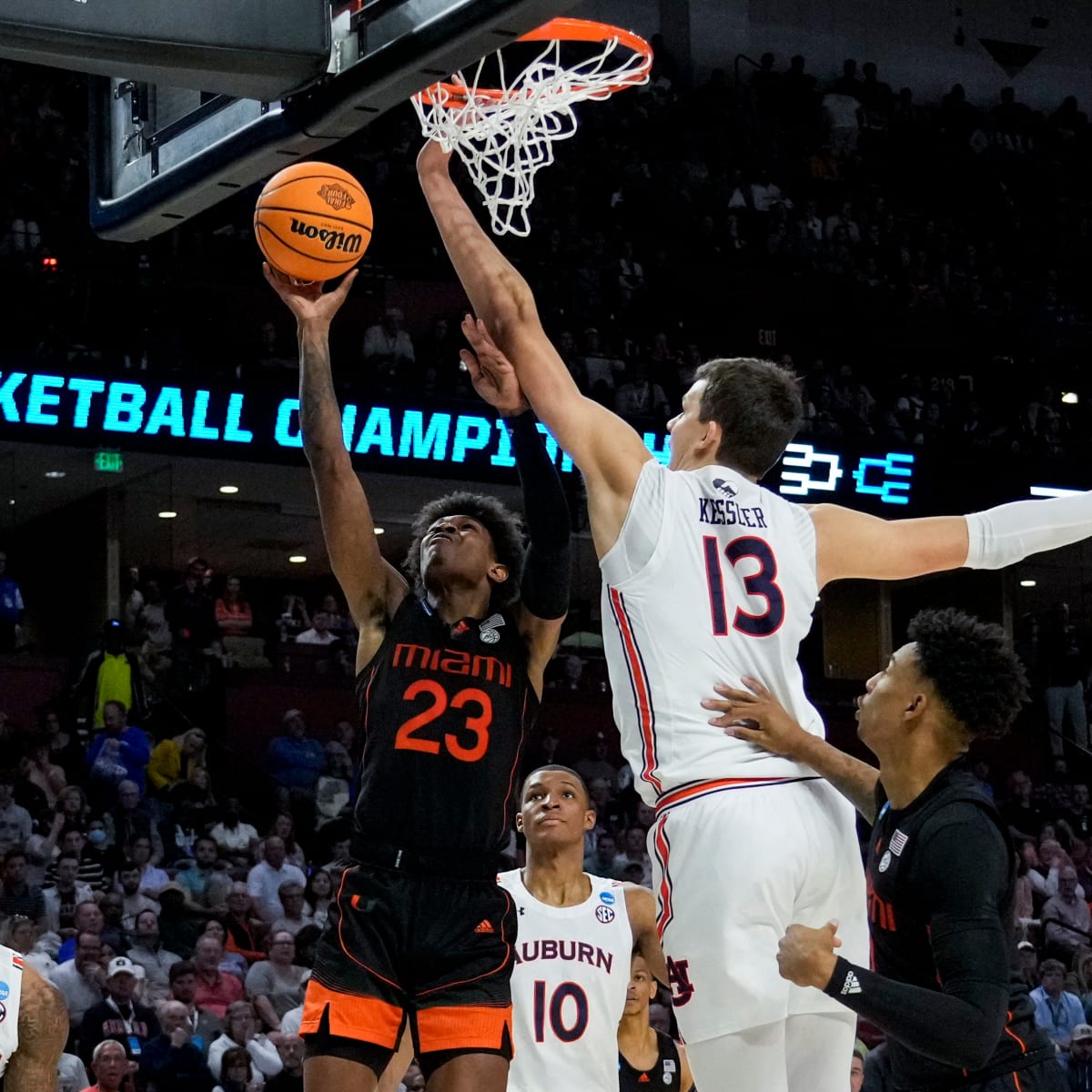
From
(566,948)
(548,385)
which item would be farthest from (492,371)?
(566,948)

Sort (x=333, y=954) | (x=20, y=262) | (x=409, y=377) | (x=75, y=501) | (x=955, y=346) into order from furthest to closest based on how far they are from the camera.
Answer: (x=955, y=346) < (x=75, y=501) < (x=409, y=377) < (x=20, y=262) < (x=333, y=954)

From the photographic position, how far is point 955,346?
22672 millimetres

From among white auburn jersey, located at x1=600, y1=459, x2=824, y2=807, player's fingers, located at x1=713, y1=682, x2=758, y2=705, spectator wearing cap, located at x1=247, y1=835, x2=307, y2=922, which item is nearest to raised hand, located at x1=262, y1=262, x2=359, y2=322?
white auburn jersey, located at x1=600, y1=459, x2=824, y2=807

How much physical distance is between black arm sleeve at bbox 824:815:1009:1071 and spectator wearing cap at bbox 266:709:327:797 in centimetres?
1218

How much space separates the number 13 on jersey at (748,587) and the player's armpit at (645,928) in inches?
114

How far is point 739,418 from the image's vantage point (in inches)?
165

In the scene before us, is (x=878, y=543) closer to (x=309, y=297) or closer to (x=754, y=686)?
(x=754, y=686)

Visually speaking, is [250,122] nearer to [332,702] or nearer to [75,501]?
[332,702]

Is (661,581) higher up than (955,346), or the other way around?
(955,346)

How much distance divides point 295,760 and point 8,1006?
11324mm

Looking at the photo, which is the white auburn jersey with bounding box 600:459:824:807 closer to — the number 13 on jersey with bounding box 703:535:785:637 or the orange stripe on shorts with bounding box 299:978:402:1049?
the number 13 on jersey with bounding box 703:535:785:637

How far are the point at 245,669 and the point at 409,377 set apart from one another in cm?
352

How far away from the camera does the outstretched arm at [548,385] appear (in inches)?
156

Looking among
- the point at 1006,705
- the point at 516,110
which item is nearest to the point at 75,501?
the point at 516,110
